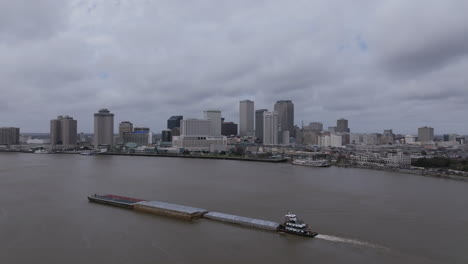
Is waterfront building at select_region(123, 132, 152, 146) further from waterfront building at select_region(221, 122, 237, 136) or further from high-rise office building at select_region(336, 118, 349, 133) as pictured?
high-rise office building at select_region(336, 118, 349, 133)

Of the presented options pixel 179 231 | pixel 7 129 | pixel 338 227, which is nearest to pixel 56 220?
pixel 179 231

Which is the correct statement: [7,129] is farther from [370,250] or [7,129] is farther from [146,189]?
[370,250]

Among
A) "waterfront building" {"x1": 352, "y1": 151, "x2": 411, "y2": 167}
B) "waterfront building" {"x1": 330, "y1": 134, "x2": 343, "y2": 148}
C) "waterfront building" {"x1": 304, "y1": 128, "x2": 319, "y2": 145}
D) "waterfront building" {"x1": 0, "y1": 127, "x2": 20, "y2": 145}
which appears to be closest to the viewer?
"waterfront building" {"x1": 352, "y1": 151, "x2": 411, "y2": 167}

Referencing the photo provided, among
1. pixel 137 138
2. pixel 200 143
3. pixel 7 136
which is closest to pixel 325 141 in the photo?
pixel 200 143

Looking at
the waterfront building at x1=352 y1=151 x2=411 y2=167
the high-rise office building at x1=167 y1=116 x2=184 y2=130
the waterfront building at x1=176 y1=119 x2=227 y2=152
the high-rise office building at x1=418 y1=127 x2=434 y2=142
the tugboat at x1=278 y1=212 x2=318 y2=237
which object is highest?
the high-rise office building at x1=167 y1=116 x2=184 y2=130

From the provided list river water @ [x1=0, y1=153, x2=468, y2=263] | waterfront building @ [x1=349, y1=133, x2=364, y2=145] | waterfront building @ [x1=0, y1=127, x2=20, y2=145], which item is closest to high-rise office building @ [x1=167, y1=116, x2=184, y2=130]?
waterfront building @ [x1=0, y1=127, x2=20, y2=145]

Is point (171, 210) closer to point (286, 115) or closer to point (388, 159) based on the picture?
point (388, 159)
